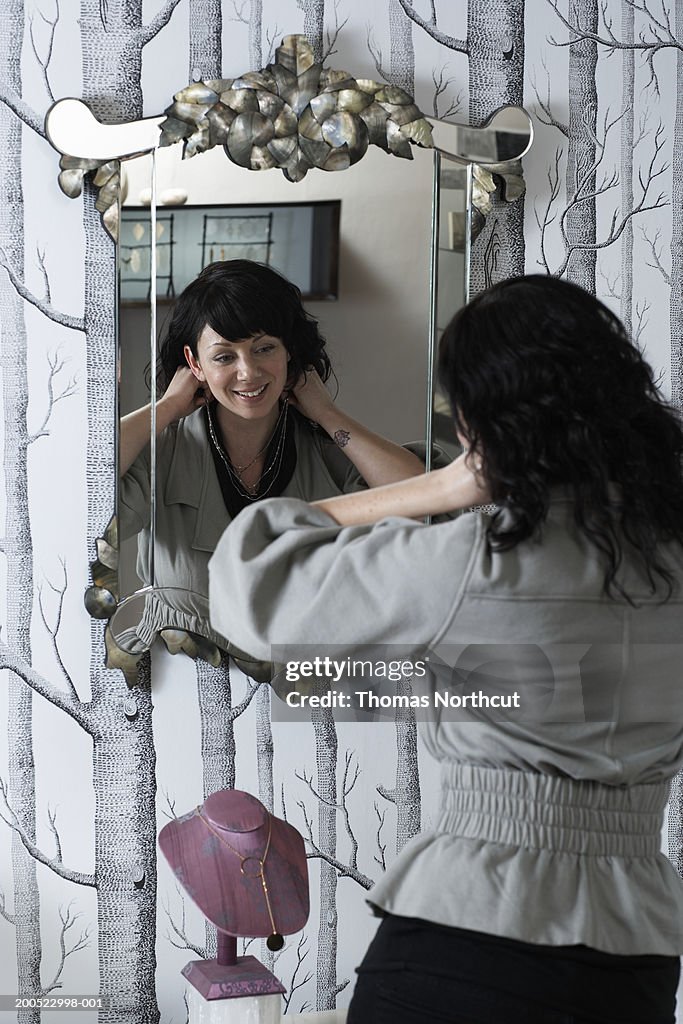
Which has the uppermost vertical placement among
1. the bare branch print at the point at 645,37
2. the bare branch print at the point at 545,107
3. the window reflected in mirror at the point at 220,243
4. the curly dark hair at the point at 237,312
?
the bare branch print at the point at 645,37

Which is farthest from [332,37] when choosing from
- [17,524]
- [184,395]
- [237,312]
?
[17,524]

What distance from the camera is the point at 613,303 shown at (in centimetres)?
170

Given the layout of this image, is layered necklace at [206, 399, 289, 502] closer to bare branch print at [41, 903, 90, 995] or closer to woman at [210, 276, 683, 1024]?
woman at [210, 276, 683, 1024]

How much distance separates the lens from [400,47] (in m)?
1.59

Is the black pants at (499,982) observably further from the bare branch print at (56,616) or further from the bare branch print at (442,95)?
the bare branch print at (442,95)

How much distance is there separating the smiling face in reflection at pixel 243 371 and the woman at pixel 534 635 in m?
0.59

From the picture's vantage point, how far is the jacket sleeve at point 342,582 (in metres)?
0.86

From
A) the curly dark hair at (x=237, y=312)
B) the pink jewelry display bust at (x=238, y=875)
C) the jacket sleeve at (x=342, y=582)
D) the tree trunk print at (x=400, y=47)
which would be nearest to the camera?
the jacket sleeve at (x=342, y=582)

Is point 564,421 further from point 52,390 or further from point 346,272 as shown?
point 52,390

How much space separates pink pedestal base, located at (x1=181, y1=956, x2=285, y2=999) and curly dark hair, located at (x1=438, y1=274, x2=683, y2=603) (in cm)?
79

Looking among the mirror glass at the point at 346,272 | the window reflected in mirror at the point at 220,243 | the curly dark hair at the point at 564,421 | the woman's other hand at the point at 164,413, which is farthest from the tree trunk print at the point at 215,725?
the curly dark hair at the point at 564,421

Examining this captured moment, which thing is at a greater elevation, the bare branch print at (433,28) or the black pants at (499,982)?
the bare branch print at (433,28)

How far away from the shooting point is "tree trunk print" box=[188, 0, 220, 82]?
154 centimetres

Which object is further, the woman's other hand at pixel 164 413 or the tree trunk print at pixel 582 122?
the tree trunk print at pixel 582 122
